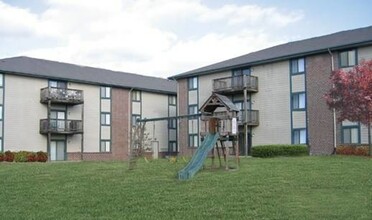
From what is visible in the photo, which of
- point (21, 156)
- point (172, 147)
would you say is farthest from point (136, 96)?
point (21, 156)

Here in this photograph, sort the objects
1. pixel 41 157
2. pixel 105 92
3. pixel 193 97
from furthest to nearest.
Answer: pixel 105 92, pixel 193 97, pixel 41 157

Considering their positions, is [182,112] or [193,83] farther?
[182,112]

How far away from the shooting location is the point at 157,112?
5291 centimetres

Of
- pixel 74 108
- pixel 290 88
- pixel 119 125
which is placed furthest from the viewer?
pixel 119 125

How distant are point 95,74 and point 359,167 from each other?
1397 inches

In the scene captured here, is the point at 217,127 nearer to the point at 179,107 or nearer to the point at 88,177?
the point at 88,177

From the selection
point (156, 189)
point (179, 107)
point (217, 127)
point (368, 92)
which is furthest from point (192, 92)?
point (156, 189)

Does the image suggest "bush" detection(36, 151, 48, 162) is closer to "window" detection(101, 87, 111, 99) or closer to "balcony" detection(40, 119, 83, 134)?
"balcony" detection(40, 119, 83, 134)

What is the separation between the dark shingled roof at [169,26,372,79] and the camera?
34719 mm

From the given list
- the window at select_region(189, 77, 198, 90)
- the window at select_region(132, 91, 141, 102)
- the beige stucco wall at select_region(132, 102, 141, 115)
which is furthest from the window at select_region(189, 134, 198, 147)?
the window at select_region(132, 91, 141, 102)

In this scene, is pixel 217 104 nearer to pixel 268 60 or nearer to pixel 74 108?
pixel 268 60

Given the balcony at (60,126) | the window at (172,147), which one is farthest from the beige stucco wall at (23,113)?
the window at (172,147)

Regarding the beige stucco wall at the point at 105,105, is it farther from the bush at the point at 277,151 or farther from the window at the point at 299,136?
the bush at the point at 277,151

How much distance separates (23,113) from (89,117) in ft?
22.1
